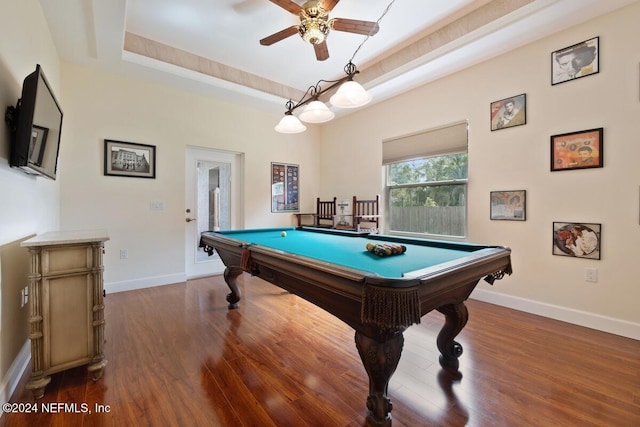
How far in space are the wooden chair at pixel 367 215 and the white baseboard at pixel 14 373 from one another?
352 cm

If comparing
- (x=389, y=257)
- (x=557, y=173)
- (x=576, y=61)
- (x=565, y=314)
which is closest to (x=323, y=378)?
(x=389, y=257)

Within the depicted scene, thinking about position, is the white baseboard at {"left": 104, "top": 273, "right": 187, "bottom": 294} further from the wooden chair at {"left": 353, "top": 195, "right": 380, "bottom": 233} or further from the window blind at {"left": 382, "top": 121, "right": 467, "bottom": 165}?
the window blind at {"left": 382, "top": 121, "right": 467, "bottom": 165}

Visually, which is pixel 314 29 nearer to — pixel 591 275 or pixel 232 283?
pixel 232 283

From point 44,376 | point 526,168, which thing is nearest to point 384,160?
point 526,168

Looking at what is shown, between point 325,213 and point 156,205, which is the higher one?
point 156,205

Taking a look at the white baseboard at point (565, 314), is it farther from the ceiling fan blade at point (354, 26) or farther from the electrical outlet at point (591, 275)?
the ceiling fan blade at point (354, 26)

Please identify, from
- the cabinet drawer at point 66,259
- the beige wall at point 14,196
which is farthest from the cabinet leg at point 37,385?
the cabinet drawer at point 66,259

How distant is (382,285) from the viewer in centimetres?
107

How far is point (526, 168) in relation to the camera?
2801 mm

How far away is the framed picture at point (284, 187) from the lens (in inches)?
191

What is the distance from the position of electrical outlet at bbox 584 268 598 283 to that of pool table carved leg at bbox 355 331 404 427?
233cm

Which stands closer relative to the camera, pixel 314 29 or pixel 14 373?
pixel 14 373

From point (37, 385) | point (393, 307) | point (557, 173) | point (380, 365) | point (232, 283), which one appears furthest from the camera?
point (232, 283)

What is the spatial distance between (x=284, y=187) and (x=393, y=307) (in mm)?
4113
